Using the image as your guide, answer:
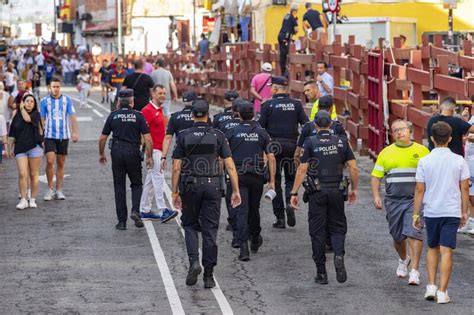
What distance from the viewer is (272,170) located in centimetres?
1404

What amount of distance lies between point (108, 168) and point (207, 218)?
11.5 m

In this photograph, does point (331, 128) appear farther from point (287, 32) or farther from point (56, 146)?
point (287, 32)

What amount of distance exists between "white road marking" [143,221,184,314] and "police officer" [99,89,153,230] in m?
0.42

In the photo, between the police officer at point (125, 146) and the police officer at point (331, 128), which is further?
the police officer at point (125, 146)

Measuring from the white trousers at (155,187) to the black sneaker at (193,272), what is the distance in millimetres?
4457

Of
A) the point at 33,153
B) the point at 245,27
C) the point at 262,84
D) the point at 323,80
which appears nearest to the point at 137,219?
the point at 33,153

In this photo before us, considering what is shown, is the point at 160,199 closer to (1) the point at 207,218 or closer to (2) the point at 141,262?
(2) the point at 141,262

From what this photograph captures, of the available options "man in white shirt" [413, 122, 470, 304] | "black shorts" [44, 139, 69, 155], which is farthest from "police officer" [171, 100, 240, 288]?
"black shorts" [44, 139, 69, 155]

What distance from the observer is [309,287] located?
12.2 metres

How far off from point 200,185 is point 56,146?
6.98m

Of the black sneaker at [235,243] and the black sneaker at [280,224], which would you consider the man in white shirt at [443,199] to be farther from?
the black sneaker at [280,224]

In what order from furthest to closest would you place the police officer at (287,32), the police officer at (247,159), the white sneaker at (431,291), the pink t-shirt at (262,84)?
the police officer at (287,32) → the pink t-shirt at (262,84) → the police officer at (247,159) → the white sneaker at (431,291)

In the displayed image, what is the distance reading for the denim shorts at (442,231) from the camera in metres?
11.3

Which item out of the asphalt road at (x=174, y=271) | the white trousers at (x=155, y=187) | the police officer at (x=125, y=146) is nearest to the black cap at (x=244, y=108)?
the asphalt road at (x=174, y=271)
